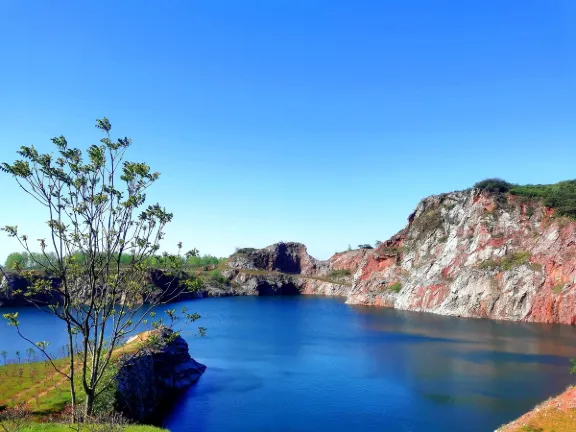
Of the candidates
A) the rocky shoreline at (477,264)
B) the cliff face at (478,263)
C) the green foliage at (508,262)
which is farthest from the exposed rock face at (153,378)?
the green foliage at (508,262)

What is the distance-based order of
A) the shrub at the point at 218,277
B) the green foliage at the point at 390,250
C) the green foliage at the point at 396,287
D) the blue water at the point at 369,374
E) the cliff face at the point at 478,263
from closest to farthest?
the blue water at the point at 369,374 → the cliff face at the point at 478,263 → the green foliage at the point at 396,287 → the green foliage at the point at 390,250 → the shrub at the point at 218,277

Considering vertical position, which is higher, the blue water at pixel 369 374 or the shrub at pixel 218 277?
the shrub at pixel 218 277

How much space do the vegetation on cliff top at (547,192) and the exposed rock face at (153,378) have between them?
323ft

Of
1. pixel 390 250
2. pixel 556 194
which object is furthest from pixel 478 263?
pixel 390 250

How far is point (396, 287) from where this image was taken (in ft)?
432

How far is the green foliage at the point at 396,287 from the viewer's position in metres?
130

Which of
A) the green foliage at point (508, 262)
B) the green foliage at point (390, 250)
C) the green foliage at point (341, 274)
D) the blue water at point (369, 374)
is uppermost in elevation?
the green foliage at point (390, 250)

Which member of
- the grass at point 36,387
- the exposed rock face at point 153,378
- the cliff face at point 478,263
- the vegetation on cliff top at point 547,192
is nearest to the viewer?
the grass at point 36,387

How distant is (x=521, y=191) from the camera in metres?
121

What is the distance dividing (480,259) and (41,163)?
114 m

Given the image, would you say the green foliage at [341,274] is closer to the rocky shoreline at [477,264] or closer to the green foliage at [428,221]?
the rocky shoreline at [477,264]

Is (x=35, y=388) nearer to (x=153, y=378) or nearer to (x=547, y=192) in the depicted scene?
(x=153, y=378)

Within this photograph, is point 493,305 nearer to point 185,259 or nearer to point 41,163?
point 185,259

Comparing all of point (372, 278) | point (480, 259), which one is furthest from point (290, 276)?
point (480, 259)
